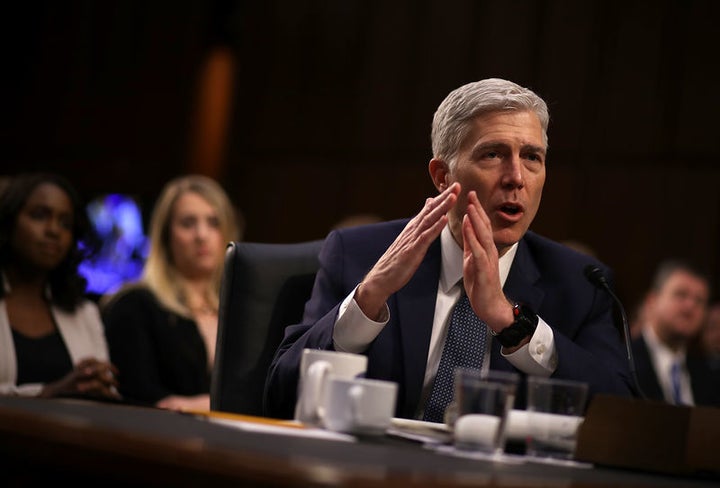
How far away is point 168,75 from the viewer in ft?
27.5

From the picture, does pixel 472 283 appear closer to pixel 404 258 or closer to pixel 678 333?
pixel 404 258

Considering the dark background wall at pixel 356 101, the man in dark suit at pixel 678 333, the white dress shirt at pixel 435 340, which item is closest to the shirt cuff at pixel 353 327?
the white dress shirt at pixel 435 340

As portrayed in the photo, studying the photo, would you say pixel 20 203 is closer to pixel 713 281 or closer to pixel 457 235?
pixel 457 235

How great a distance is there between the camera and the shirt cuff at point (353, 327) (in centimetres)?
196

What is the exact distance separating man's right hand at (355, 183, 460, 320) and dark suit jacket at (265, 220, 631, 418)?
3.4 inches

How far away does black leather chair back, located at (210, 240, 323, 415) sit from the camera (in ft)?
7.45

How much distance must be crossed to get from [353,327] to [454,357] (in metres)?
0.25

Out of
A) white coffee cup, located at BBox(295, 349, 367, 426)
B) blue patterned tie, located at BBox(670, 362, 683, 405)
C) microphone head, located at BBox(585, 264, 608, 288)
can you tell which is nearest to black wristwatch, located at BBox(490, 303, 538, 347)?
microphone head, located at BBox(585, 264, 608, 288)

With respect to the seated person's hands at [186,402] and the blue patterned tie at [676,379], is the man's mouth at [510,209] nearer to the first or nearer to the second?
the seated person's hands at [186,402]

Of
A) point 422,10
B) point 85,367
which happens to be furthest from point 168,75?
point 85,367

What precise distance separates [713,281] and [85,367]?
14.4ft

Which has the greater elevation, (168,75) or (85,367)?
(168,75)

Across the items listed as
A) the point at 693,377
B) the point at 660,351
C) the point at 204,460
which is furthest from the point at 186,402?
the point at 693,377

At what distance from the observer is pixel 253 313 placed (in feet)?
7.59
